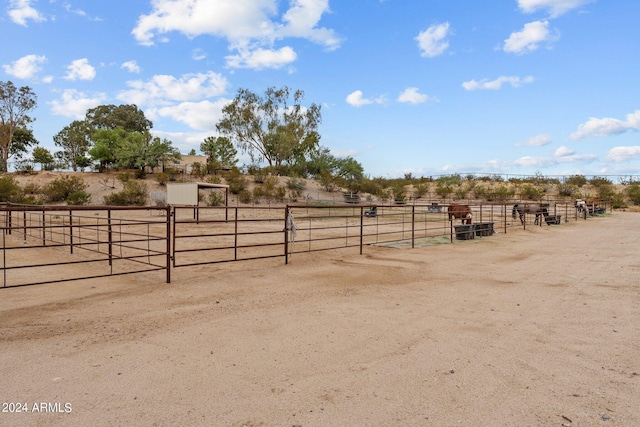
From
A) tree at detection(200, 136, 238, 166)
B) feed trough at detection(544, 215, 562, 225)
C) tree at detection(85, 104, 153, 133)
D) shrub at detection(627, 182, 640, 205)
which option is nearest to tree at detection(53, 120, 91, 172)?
tree at detection(85, 104, 153, 133)

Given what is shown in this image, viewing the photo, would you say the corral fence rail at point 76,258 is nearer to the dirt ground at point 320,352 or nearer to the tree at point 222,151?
the dirt ground at point 320,352

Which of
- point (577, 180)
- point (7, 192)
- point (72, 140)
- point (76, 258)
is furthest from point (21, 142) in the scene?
point (577, 180)

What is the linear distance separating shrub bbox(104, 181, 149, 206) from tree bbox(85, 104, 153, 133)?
36.6m

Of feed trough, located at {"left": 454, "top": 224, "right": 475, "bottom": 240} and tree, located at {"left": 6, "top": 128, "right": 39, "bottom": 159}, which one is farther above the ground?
tree, located at {"left": 6, "top": 128, "right": 39, "bottom": 159}

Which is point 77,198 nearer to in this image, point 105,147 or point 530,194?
point 105,147

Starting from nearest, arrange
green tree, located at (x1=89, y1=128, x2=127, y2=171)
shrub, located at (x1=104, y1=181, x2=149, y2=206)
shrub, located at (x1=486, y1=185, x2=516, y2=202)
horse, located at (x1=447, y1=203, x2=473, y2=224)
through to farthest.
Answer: horse, located at (x1=447, y1=203, x2=473, y2=224), shrub, located at (x1=104, y1=181, x2=149, y2=206), shrub, located at (x1=486, y1=185, x2=516, y2=202), green tree, located at (x1=89, y1=128, x2=127, y2=171)

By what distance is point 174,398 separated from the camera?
10.3 ft

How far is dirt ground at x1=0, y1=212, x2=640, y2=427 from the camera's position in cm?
299

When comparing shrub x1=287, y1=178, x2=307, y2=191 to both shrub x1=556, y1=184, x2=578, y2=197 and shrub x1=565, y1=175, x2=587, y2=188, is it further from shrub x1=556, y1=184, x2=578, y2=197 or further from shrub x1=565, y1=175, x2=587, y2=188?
shrub x1=565, y1=175, x2=587, y2=188

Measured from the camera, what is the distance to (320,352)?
407cm

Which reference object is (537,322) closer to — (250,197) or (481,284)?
(481,284)

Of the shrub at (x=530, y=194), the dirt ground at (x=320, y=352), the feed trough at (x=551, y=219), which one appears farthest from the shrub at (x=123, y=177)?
the shrub at (x=530, y=194)

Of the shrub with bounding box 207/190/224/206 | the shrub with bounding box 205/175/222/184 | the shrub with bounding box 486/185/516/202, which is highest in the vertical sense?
the shrub with bounding box 205/175/222/184

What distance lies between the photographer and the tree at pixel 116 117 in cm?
6875
